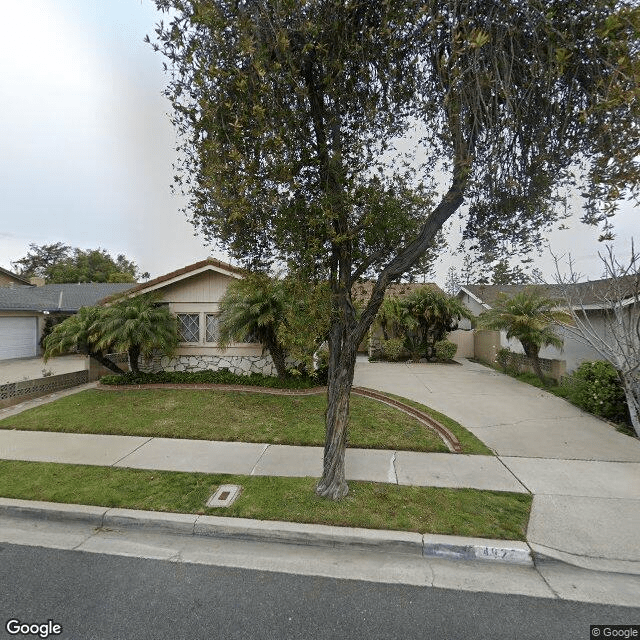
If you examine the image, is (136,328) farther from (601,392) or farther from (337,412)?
(601,392)

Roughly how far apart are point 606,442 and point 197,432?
23.4 feet

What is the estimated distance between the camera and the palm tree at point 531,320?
9430 millimetres

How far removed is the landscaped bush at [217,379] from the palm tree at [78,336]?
108 centimetres

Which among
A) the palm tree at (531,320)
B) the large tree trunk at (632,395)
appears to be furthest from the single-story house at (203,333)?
the large tree trunk at (632,395)

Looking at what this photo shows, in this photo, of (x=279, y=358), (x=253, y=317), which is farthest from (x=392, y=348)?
(x=253, y=317)

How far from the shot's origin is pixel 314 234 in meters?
3.56

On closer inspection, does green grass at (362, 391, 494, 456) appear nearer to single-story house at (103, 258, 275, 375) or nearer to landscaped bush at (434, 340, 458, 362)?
single-story house at (103, 258, 275, 375)

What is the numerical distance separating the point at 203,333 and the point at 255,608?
817cm

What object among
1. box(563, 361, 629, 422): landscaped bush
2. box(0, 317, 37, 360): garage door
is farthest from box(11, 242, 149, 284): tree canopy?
box(563, 361, 629, 422): landscaped bush

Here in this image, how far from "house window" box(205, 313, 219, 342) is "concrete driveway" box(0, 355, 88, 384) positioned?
5396 mm

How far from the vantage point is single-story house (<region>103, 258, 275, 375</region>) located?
9.73 meters

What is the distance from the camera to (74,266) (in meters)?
A: 35.7

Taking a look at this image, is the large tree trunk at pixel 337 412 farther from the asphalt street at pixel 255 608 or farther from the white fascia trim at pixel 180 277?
the white fascia trim at pixel 180 277

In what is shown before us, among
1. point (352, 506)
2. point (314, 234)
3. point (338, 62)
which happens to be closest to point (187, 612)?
point (352, 506)
